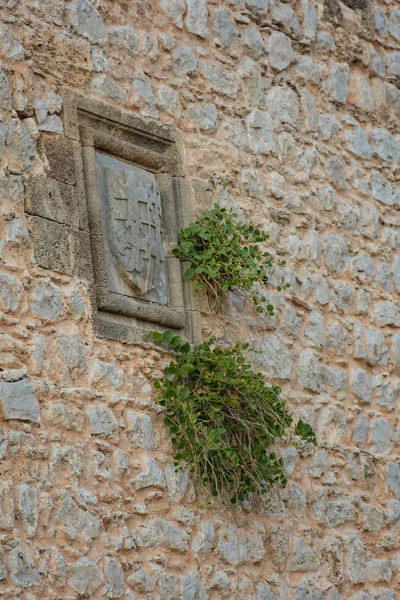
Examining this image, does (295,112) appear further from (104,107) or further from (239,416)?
(239,416)

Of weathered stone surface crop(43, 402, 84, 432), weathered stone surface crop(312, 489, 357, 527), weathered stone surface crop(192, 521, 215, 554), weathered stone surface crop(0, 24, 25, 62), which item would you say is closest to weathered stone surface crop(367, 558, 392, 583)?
weathered stone surface crop(312, 489, 357, 527)

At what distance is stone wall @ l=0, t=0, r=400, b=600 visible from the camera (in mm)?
4680

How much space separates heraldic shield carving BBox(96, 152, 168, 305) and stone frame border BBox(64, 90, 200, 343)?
5cm

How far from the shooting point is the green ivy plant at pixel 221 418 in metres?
5.20

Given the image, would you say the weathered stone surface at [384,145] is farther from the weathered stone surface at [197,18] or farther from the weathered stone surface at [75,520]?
the weathered stone surface at [75,520]

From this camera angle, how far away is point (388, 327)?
6.77 meters

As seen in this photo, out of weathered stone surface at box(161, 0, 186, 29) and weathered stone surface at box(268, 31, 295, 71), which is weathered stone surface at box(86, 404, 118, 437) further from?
weathered stone surface at box(268, 31, 295, 71)

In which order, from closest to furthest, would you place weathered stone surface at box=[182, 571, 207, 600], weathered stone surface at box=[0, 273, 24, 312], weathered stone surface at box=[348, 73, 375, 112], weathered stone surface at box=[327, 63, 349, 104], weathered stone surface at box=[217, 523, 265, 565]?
weathered stone surface at box=[0, 273, 24, 312] < weathered stone surface at box=[182, 571, 207, 600] < weathered stone surface at box=[217, 523, 265, 565] < weathered stone surface at box=[327, 63, 349, 104] < weathered stone surface at box=[348, 73, 375, 112]

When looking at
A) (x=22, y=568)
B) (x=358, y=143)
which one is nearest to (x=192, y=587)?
(x=22, y=568)

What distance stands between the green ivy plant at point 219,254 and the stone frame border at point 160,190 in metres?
0.06

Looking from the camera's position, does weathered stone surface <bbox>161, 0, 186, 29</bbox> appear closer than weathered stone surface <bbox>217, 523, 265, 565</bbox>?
No

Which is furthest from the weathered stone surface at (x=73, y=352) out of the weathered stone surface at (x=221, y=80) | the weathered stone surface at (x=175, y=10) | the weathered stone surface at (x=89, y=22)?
the weathered stone surface at (x=175, y=10)

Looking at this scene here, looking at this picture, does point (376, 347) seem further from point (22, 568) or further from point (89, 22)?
point (22, 568)

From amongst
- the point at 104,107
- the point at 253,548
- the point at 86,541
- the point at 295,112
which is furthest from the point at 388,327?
the point at 86,541
